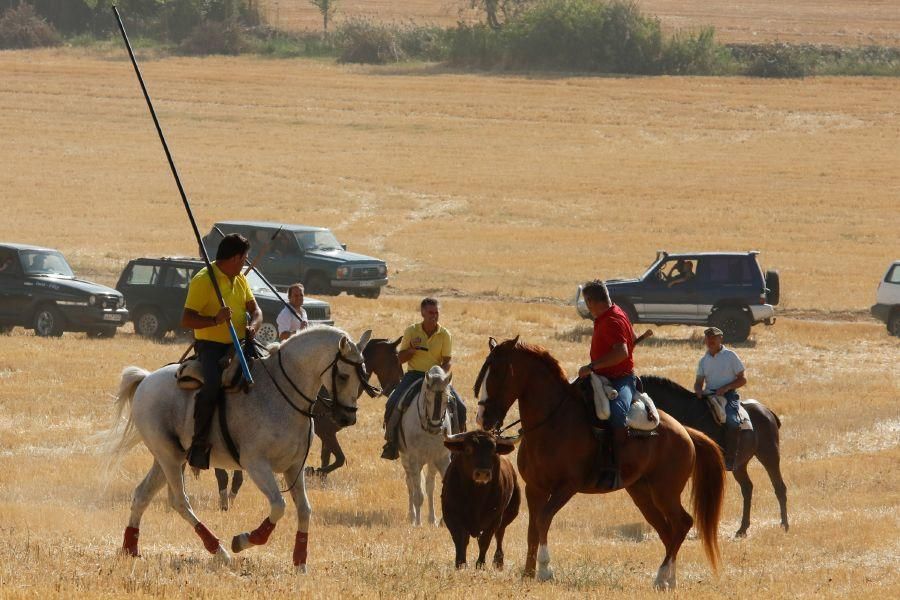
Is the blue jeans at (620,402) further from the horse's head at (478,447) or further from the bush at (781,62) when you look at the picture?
the bush at (781,62)

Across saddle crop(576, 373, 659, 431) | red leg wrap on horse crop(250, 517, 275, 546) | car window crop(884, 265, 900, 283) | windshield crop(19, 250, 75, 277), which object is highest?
saddle crop(576, 373, 659, 431)

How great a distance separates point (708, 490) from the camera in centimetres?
1240

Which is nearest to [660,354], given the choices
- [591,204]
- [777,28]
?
[591,204]

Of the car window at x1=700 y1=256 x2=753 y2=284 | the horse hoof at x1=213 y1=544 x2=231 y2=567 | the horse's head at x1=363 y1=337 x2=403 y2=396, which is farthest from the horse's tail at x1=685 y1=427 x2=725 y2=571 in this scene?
the car window at x1=700 y1=256 x2=753 y2=284

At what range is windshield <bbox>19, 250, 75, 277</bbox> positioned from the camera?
30281 mm

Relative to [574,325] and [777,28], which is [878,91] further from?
[574,325]

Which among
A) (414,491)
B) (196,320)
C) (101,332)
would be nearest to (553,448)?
(196,320)

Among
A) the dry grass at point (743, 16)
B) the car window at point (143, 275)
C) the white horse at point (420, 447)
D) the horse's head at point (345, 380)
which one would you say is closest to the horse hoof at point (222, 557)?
the horse's head at point (345, 380)

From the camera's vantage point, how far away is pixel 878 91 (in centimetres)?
8188

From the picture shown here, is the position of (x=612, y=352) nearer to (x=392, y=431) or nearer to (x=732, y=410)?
(x=392, y=431)

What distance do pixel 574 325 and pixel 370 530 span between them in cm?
1881

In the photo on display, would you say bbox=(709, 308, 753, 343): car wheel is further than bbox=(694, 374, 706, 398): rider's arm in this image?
Yes

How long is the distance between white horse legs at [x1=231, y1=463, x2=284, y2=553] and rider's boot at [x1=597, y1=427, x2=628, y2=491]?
2648 mm

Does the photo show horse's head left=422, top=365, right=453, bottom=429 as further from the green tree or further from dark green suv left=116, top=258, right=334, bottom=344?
the green tree
